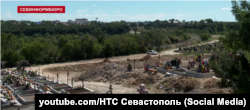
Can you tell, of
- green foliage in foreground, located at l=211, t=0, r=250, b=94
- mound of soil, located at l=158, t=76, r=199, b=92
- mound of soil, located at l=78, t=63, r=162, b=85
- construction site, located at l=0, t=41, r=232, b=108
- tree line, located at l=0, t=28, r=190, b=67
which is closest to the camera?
green foliage in foreground, located at l=211, t=0, r=250, b=94

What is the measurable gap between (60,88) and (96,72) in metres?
7.69

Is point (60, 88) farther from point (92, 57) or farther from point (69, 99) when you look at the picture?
point (92, 57)

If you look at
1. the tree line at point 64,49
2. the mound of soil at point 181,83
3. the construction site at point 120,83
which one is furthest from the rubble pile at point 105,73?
the tree line at point 64,49

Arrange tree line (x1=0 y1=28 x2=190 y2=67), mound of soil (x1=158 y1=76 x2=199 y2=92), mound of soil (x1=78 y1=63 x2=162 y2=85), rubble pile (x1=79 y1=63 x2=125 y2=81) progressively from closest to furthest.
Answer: mound of soil (x1=158 y1=76 x2=199 y2=92) < mound of soil (x1=78 y1=63 x2=162 y2=85) < rubble pile (x1=79 y1=63 x2=125 y2=81) < tree line (x1=0 y1=28 x2=190 y2=67)

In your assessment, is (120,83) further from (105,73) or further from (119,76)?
(105,73)

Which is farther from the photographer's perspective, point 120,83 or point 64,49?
point 64,49

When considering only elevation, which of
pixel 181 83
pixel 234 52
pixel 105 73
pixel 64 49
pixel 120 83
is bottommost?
pixel 120 83

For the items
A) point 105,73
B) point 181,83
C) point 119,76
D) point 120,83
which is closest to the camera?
point 181,83

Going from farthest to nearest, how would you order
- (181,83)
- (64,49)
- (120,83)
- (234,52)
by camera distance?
(64,49) < (120,83) < (181,83) < (234,52)

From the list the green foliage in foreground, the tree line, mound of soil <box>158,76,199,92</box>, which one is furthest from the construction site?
the tree line

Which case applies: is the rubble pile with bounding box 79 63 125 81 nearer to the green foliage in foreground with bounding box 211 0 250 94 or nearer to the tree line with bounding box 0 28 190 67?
the tree line with bounding box 0 28 190 67

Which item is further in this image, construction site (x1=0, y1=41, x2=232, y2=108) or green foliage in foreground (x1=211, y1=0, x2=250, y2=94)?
construction site (x1=0, y1=41, x2=232, y2=108)

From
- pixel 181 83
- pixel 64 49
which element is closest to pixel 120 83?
pixel 181 83

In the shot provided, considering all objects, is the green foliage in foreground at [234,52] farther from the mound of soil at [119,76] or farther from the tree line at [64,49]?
the tree line at [64,49]
